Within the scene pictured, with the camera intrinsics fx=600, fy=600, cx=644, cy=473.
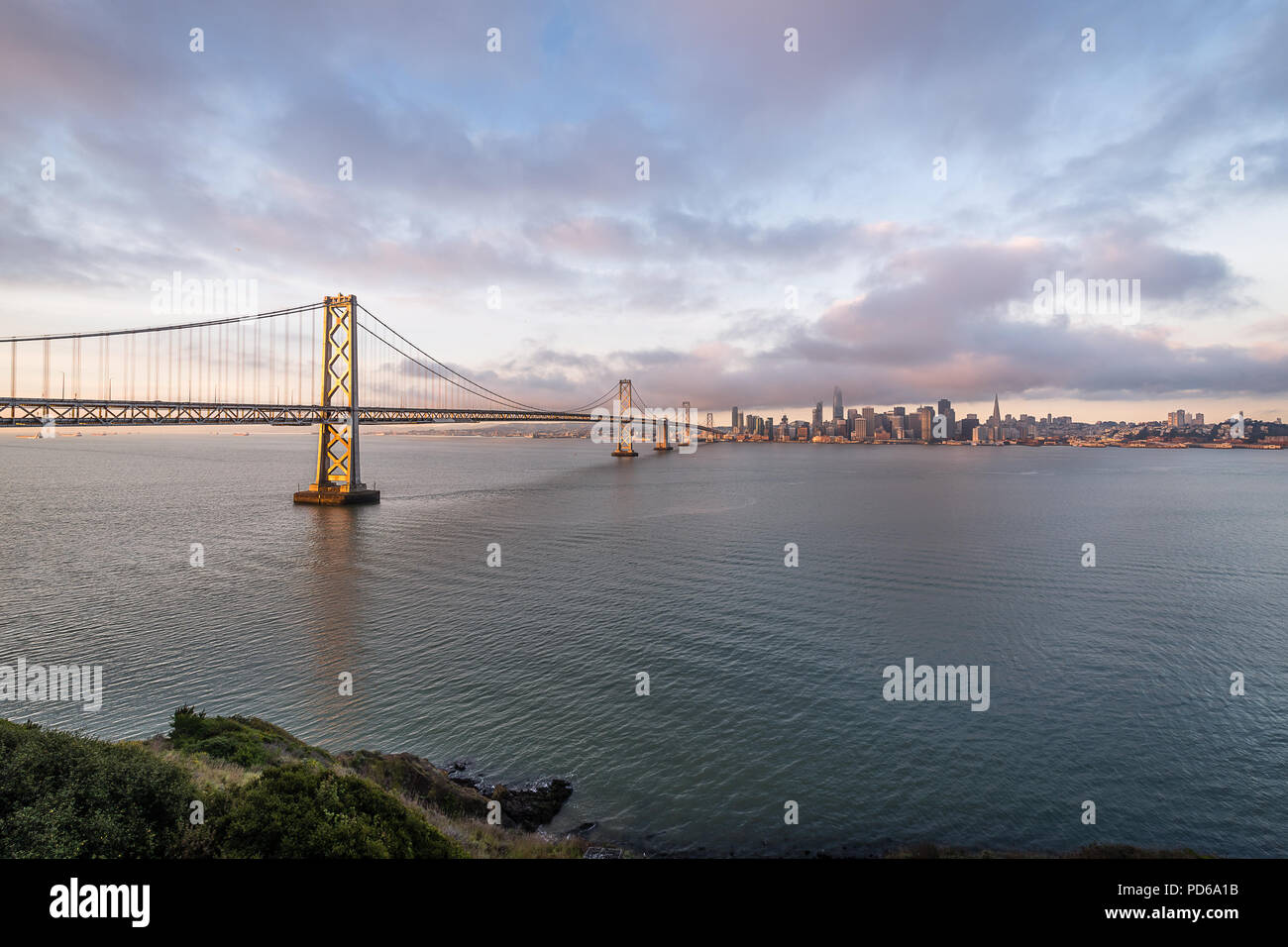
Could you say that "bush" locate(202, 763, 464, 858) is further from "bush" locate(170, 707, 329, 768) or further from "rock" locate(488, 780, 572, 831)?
"bush" locate(170, 707, 329, 768)

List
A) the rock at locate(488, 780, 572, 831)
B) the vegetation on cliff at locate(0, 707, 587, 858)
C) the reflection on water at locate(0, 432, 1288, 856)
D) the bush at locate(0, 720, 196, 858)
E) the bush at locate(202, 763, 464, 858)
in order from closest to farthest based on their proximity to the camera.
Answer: the bush at locate(0, 720, 196, 858), the vegetation on cliff at locate(0, 707, 587, 858), the bush at locate(202, 763, 464, 858), the rock at locate(488, 780, 572, 831), the reflection on water at locate(0, 432, 1288, 856)

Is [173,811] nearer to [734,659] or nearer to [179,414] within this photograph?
[734,659]

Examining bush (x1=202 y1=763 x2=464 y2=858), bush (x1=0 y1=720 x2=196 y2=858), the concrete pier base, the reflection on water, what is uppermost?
the concrete pier base

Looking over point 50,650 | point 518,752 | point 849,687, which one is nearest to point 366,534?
point 50,650

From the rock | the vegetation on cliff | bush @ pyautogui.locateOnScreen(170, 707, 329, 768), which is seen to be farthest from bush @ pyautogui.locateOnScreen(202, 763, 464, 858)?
bush @ pyautogui.locateOnScreen(170, 707, 329, 768)

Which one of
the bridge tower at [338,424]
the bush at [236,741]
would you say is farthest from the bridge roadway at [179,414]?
the bush at [236,741]

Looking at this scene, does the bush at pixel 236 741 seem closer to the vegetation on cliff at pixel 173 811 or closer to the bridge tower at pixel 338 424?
the vegetation on cliff at pixel 173 811
